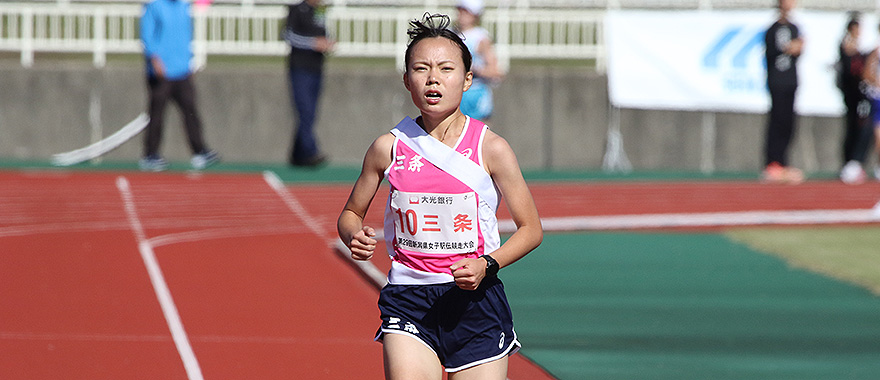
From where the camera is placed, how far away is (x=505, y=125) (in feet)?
61.1

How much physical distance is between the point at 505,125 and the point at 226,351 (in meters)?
12.5

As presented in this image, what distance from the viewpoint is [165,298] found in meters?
7.93

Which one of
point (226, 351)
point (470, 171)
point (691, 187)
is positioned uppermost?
point (470, 171)

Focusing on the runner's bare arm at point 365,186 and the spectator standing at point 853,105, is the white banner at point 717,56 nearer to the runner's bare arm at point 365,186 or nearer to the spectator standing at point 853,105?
the spectator standing at point 853,105

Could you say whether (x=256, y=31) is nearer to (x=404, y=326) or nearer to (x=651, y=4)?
(x=651, y=4)

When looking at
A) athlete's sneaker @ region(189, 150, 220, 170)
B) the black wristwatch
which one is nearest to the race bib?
the black wristwatch

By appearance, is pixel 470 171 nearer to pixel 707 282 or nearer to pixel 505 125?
pixel 707 282

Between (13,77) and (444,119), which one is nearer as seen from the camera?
(444,119)

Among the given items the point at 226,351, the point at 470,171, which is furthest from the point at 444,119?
the point at 226,351

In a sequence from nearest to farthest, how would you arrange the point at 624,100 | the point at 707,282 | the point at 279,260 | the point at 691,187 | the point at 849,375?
1. the point at 849,375
2. the point at 707,282
3. the point at 279,260
4. the point at 691,187
5. the point at 624,100

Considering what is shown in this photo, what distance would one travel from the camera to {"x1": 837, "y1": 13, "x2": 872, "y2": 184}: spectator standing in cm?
1631

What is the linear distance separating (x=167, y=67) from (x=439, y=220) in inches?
492

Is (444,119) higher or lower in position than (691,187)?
higher

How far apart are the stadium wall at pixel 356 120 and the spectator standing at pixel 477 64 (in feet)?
24.4
